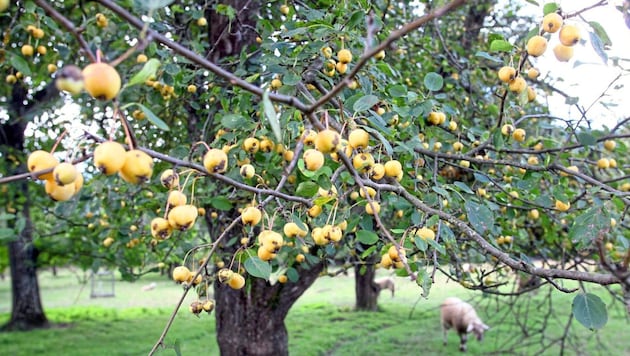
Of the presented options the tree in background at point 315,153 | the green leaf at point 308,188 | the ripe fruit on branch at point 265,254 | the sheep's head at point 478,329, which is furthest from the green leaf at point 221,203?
the sheep's head at point 478,329

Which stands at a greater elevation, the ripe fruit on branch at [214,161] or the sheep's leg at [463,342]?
the ripe fruit on branch at [214,161]

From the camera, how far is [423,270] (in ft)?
5.14

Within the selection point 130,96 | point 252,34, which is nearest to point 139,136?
point 130,96

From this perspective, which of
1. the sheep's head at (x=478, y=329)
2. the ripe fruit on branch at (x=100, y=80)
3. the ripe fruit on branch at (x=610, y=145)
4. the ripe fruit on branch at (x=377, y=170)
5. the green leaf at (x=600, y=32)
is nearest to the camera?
the ripe fruit on branch at (x=100, y=80)

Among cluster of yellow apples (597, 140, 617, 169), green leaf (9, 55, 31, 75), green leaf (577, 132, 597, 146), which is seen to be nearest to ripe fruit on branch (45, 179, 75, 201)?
green leaf (9, 55, 31, 75)

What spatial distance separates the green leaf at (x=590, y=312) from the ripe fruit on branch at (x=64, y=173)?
140cm

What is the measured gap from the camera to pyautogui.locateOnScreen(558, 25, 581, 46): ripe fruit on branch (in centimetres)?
148

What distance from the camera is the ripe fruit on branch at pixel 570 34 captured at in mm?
1483

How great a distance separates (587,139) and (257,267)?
163 cm

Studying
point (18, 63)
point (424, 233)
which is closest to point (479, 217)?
point (424, 233)

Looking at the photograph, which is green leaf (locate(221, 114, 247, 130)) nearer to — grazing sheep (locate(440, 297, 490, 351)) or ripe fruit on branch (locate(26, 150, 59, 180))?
ripe fruit on branch (locate(26, 150, 59, 180))

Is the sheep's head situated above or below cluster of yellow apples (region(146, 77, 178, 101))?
below

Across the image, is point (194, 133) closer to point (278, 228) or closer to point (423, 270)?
point (278, 228)

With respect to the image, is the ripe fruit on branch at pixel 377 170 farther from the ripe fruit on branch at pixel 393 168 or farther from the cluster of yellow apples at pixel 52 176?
the cluster of yellow apples at pixel 52 176
